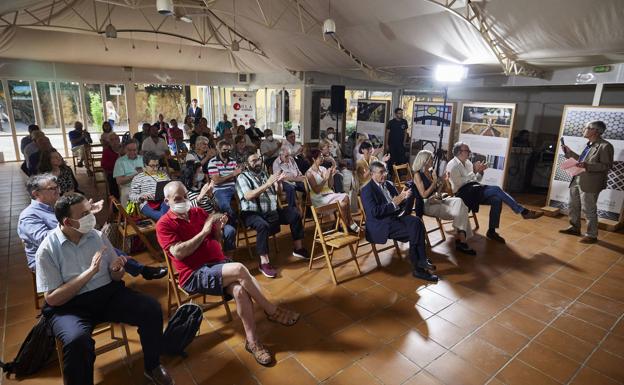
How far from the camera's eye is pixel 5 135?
392 inches

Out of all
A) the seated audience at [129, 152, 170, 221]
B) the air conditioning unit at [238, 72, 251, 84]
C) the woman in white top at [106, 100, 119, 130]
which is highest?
the air conditioning unit at [238, 72, 251, 84]

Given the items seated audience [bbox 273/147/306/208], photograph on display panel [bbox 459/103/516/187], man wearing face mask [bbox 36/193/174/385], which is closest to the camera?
man wearing face mask [bbox 36/193/174/385]

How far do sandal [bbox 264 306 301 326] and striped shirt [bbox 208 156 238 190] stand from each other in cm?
192

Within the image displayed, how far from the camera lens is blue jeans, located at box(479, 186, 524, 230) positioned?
4.70 metres

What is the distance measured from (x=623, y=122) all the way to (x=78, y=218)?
6.90 m

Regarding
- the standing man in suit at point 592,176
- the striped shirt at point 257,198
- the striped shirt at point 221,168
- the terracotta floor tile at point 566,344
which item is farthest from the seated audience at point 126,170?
the standing man in suit at point 592,176

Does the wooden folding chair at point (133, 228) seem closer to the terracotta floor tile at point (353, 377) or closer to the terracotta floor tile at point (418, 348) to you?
the terracotta floor tile at point (353, 377)

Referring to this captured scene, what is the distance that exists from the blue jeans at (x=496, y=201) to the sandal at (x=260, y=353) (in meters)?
3.62

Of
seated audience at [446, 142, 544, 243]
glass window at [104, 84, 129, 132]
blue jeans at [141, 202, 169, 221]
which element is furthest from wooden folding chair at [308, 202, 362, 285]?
glass window at [104, 84, 129, 132]

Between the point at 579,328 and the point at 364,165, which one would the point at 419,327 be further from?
the point at 364,165

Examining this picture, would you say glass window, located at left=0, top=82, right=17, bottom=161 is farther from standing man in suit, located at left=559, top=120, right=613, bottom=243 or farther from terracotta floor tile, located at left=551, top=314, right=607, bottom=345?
standing man in suit, located at left=559, top=120, right=613, bottom=243

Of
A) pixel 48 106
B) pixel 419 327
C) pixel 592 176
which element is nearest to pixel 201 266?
pixel 419 327

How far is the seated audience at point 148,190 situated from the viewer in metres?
4.10

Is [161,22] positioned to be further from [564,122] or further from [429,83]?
[564,122]
